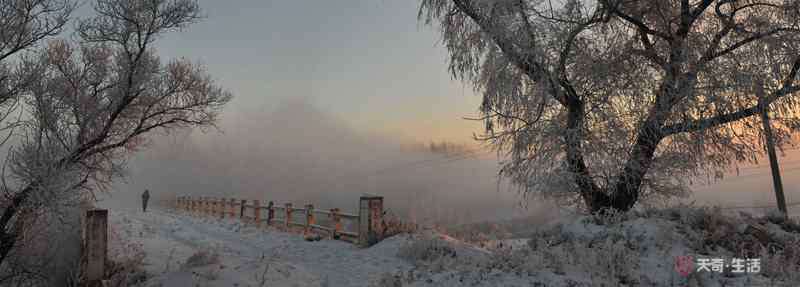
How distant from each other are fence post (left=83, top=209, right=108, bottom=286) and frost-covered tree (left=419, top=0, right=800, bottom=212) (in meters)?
8.23

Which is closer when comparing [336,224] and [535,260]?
[535,260]

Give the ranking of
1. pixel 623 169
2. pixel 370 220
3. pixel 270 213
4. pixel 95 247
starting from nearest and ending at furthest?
1. pixel 95 247
2. pixel 623 169
3. pixel 370 220
4. pixel 270 213

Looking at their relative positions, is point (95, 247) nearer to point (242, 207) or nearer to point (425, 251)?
point (425, 251)

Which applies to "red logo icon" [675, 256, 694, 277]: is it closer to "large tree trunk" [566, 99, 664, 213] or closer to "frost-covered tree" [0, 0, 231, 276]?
"large tree trunk" [566, 99, 664, 213]

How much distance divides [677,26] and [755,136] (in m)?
2.96

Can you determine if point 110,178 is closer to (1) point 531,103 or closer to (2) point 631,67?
(1) point 531,103

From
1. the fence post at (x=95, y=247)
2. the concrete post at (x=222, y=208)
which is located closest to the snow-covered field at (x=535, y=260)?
the fence post at (x=95, y=247)

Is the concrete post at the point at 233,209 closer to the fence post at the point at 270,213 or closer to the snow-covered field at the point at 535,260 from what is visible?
the fence post at the point at 270,213

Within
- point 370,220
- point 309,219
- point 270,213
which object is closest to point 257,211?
point 270,213

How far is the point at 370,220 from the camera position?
12.9 metres

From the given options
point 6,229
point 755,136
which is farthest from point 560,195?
point 6,229

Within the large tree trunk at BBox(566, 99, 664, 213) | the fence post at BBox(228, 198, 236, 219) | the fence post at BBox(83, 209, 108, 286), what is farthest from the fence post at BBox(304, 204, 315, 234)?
the fence post at BBox(228, 198, 236, 219)

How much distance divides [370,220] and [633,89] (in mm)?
7028

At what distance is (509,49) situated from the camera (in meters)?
10.7
